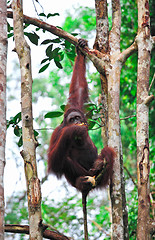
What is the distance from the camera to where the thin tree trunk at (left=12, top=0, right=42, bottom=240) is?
242cm

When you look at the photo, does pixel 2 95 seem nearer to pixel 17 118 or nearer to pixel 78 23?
pixel 17 118

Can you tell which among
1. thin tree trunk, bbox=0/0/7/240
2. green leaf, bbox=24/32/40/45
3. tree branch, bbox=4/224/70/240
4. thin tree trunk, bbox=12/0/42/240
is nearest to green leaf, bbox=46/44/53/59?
green leaf, bbox=24/32/40/45

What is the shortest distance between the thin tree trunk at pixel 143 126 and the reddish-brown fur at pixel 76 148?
0.77 m

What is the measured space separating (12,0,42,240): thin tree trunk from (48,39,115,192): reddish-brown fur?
114 cm

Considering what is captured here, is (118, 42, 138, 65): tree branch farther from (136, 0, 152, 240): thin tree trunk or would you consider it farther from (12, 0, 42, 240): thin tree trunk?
(12, 0, 42, 240): thin tree trunk

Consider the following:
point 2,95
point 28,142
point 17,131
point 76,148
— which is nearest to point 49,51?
point 17,131

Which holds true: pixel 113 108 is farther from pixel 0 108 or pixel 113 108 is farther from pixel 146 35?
pixel 0 108

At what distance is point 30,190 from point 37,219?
0.73 ft

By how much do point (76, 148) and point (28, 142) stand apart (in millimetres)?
1658

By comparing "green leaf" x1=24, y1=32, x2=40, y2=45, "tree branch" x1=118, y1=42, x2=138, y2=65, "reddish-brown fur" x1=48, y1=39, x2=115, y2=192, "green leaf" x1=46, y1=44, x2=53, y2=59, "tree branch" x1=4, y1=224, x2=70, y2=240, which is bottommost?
"tree branch" x1=4, y1=224, x2=70, y2=240

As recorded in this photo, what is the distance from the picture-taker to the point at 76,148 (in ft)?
13.8

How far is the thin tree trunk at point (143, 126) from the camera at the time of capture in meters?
2.68

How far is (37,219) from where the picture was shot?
7.93ft

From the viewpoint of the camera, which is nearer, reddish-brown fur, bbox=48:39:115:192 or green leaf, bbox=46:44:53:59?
reddish-brown fur, bbox=48:39:115:192
